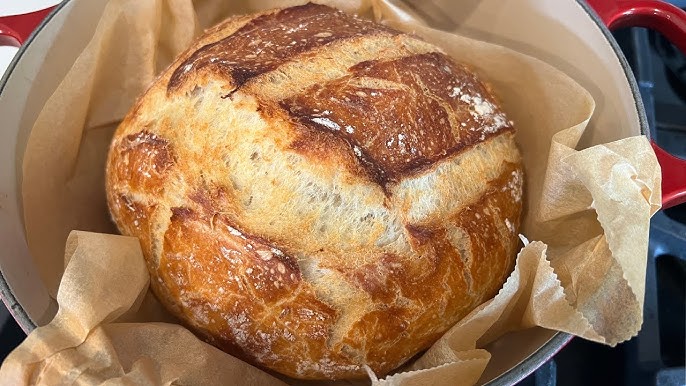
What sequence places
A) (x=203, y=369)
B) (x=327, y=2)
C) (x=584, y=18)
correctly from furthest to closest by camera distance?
(x=327, y=2)
(x=584, y=18)
(x=203, y=369)

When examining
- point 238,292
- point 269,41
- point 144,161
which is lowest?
point 238,292

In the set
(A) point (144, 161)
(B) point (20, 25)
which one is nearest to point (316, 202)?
(A) point (144, 161)

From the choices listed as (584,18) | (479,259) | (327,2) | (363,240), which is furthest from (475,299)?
(327,2)

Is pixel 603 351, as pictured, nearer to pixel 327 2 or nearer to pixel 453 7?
pixel 453 7

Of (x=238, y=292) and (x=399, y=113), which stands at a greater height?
(x=399, y=113)

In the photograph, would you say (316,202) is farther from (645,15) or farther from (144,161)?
(645,15)

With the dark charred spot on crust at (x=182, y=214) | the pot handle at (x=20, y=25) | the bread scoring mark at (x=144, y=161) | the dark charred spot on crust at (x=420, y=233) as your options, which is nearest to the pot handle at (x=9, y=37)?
the pot handle at (x=20, y=25)

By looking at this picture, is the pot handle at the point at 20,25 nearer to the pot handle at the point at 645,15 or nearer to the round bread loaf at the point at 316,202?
the round bread loaf at the point at 316,202

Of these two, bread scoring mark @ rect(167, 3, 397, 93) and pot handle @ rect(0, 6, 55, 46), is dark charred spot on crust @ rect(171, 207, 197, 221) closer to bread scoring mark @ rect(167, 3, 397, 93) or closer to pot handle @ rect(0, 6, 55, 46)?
bread scoring mark @ rect(167, 3, 397, 93)
